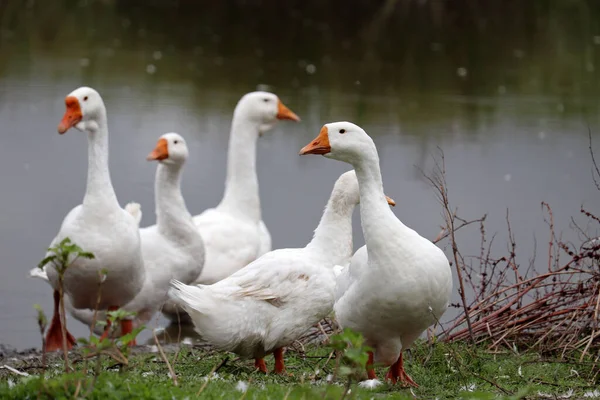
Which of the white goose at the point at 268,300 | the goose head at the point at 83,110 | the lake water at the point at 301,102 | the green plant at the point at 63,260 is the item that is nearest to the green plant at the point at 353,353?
the green plant at the point at 63,260

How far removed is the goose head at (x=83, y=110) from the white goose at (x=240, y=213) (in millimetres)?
2263

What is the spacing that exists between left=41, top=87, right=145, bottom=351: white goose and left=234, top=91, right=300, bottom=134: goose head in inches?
120

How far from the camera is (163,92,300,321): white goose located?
1112 centimetres

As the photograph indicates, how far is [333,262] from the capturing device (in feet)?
25.1

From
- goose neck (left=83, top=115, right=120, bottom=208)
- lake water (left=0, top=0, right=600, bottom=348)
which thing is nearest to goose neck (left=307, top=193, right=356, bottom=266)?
goose neck (left=83, top=115, right=120, bottom=208)

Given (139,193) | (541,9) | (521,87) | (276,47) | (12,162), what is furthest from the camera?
(541,9)

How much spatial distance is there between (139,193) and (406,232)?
9.05 m

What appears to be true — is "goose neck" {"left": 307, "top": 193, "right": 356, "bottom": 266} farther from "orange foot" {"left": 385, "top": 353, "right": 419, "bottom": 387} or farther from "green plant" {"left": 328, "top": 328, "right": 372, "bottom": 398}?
"green plant" {"left": 328, "top": 328, "right": 372, "bottom": 398}

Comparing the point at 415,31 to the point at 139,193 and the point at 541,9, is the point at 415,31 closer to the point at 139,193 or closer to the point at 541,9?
the point at 541,9

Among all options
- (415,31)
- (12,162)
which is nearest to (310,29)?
(415,31)

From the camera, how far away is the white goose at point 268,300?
277 inches

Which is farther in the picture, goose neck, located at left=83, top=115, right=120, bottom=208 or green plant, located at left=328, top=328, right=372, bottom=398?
goose neck, located at left=83, top=115, right=120, bottom=208

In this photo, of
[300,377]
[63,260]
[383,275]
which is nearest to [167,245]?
[300,377]

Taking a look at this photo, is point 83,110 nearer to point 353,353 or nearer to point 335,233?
point 335,233
